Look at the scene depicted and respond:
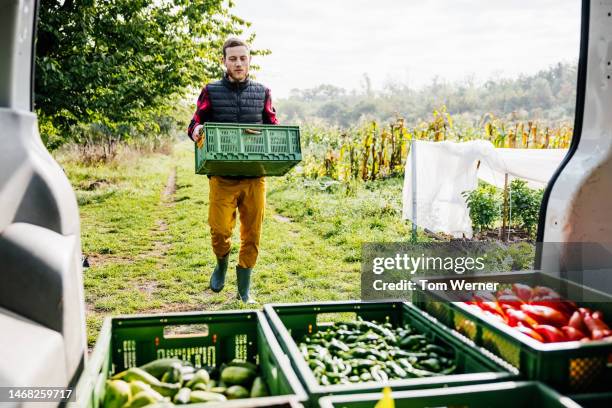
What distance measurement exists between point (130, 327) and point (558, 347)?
175cm

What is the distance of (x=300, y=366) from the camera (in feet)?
6.46

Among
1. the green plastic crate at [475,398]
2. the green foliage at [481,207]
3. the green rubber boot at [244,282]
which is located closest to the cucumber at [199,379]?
the green plastic crate at [475,398]

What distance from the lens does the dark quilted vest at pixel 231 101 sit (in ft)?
15.6

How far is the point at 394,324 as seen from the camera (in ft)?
9.94

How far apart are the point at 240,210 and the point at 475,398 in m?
3.31

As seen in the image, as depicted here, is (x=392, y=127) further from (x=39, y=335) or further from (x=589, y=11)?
(x=39, y=335)

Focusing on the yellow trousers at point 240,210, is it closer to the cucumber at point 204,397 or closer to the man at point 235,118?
the man at point 235,118

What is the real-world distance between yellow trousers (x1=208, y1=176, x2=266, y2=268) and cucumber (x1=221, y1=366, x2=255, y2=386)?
258 centimetres

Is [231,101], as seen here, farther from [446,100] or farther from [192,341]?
[446,100]

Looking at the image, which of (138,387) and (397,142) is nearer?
(138,387)

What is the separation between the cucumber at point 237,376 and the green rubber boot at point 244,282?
8.97ft

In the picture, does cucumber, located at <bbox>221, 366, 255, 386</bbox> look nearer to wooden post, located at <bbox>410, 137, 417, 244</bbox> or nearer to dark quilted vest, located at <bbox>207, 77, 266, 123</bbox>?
dark quilted vest, located at <bbox>207, 77, 266, 123</bbox>

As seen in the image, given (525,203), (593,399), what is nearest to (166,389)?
(593,399)

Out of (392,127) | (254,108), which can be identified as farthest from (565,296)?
(392,127)
